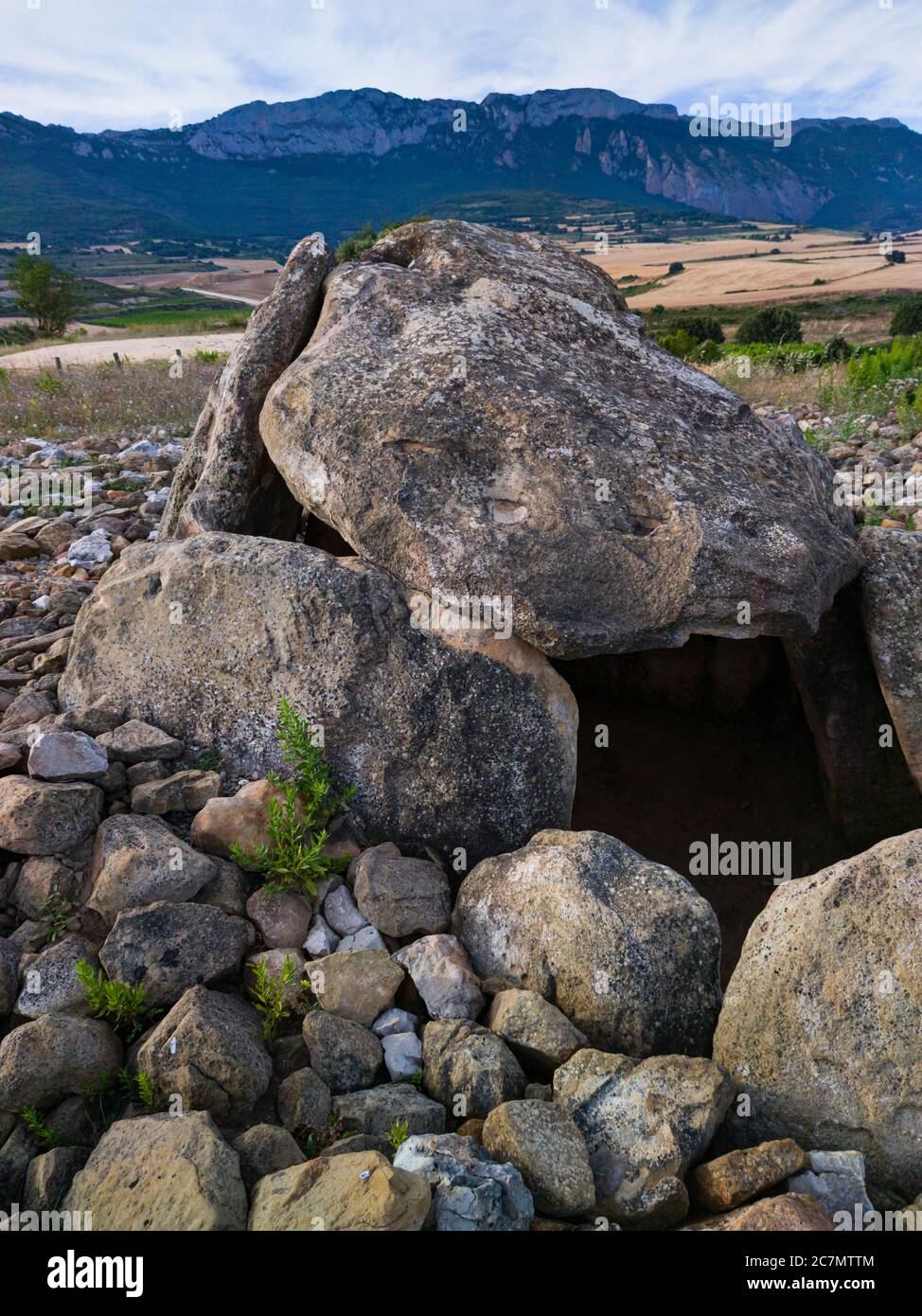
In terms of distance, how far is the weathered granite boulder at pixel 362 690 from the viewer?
14.1 feet

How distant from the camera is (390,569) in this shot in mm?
4551

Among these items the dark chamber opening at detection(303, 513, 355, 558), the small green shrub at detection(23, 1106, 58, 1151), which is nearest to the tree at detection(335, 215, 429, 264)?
the dark chamber opening at detection(303, 513, 355, 558)

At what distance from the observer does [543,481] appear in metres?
4.55

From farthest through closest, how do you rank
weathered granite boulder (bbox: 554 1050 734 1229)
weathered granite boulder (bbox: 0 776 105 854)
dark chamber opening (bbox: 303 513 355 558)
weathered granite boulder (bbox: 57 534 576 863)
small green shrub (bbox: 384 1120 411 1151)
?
dark chamber opening (bbox: 303 513 355 558) → weathered granite boulder (bbox: 57 534 576 863) → weathered granite boulder (bbox: 0 776 105 854) → small green shrub (bbox: 384 1120 411 1151) → weathered granite boulder (bbox: 554 1050 734 1229)

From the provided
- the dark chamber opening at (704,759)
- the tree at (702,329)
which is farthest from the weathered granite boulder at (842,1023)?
the tree at (702,329)

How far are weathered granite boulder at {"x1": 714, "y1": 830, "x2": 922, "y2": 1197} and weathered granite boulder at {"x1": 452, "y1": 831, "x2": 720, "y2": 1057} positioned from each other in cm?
24

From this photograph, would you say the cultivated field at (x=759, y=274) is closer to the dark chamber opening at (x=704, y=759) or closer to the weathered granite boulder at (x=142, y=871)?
the dark chamber opening at (x=704, y=759)

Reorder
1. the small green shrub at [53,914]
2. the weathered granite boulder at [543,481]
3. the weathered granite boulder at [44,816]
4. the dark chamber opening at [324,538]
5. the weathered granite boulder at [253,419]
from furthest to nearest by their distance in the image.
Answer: the dark chamber opening at [324,538]
the weathered granite boulder at [253,419]
the weathered granite boulder at [543,481]
the weathered granite boulder at [44,816]
the small green shrub at [53,914]

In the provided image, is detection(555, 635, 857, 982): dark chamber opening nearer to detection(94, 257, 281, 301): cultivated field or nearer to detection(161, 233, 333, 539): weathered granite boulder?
detection(161, 233, 333, 539): weathered granite boulder

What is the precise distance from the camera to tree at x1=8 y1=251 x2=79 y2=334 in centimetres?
3972

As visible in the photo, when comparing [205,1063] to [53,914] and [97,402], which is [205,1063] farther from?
[97,402]

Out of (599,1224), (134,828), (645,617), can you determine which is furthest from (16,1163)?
(645,617)

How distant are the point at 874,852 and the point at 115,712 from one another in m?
3.43

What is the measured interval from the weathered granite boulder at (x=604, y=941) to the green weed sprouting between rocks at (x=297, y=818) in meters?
0.67
